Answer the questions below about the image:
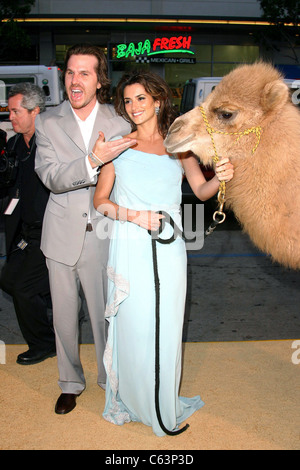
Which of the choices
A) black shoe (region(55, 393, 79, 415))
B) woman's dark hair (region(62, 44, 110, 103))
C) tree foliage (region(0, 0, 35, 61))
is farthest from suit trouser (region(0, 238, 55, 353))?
tree foliage (region(0, 0, 35, 61))

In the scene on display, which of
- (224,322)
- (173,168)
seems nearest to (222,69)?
(224,322)

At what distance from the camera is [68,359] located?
3746mm

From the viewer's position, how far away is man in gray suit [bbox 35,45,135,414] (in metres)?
3.42

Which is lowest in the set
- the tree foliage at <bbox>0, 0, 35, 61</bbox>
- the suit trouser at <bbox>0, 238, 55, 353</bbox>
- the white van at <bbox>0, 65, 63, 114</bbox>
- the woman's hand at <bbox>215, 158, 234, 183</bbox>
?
the suit trouser at <bbox>0, 238, 55, 353</bbox>

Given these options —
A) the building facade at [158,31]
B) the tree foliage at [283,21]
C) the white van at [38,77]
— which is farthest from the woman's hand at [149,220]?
the tree foliage at [283,21]

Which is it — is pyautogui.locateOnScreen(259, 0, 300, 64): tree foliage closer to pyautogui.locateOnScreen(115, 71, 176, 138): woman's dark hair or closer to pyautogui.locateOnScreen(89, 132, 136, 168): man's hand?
pyautogui.locateOnScreen(115, 71, 176, 138): woman's dark hair

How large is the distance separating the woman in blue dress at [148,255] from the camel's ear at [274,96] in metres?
0.55

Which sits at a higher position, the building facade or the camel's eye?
the building facade

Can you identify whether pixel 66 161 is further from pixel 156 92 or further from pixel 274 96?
pixel 274 96

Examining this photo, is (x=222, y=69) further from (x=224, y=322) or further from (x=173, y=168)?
(x=173, y=168)

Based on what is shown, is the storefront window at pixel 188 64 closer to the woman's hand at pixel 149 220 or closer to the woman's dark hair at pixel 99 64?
the woman's dark hair at pixel 99 64

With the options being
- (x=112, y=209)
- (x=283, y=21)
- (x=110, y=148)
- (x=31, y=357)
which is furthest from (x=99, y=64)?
(x=283, y=21)

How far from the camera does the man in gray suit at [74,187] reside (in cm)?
342

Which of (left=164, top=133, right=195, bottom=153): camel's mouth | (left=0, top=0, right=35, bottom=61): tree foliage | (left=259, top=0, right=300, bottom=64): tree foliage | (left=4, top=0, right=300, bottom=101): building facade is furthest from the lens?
(left=4, top=0, right=300, bottom=101): building facade
